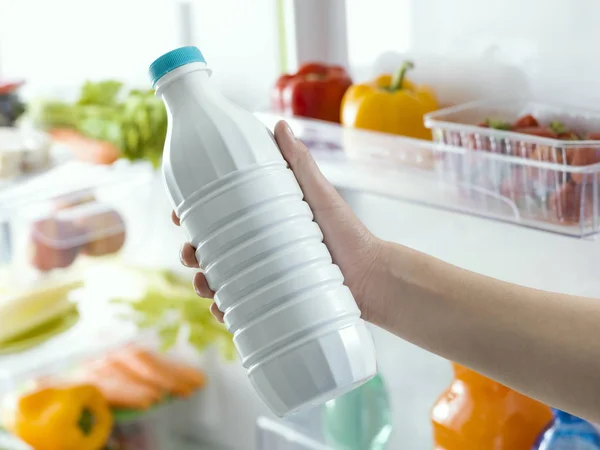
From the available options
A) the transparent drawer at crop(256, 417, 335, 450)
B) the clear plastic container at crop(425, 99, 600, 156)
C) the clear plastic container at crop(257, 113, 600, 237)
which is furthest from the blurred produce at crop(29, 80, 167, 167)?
the clear plastic container at crop(425, 99, 600, 156)

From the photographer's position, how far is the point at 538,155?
92cm

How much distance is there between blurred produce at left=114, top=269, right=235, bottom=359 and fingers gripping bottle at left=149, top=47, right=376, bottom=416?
0.90 m

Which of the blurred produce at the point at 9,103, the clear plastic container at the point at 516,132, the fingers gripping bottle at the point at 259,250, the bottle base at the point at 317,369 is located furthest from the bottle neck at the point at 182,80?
the blurred produce at the point at 9,103

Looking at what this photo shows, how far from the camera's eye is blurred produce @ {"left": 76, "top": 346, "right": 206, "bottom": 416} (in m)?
1.61

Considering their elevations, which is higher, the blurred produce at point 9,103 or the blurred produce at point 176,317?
the blurred produce at point 9,103

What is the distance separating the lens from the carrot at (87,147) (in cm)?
153

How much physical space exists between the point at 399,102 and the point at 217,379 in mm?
822

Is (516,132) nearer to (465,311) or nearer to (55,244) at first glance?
(465,311)

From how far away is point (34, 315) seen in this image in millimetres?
1498

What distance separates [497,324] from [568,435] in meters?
0.28

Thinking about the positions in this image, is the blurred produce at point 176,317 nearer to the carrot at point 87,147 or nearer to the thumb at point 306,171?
the carrot at point 87,147

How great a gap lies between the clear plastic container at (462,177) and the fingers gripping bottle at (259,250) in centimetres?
32

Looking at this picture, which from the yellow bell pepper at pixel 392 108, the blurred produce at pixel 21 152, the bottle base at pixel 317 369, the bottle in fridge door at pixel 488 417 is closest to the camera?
the bottle base at pixel 317 369

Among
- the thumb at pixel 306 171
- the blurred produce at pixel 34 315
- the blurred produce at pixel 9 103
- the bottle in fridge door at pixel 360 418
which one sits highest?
the thumb at pixel 306 171
